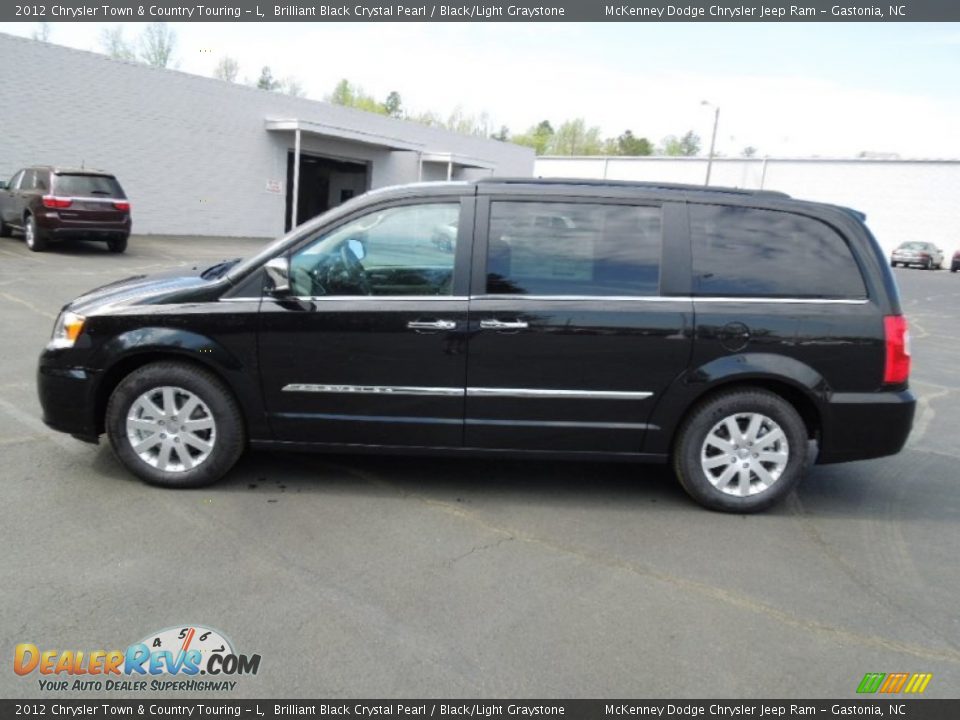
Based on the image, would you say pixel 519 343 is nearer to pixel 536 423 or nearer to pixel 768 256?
pixel 536 423

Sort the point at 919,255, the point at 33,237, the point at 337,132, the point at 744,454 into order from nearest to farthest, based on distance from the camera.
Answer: the point at 744,454, the point at 33,237, the point at 337,132, the point at 919,255

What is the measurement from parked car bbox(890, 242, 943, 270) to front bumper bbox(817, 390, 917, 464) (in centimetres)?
4304

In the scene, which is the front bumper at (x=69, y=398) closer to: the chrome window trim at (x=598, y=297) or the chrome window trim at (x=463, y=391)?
the chrome window trim at (x=463, y=391)

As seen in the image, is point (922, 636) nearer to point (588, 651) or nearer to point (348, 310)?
point (588, 651)

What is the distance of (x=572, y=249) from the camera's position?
4484 millimetres

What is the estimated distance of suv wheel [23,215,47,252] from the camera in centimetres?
1627

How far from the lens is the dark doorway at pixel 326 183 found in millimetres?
32500

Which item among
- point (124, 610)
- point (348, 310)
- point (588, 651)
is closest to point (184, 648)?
point (124, 610)

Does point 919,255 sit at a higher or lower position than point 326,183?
lower

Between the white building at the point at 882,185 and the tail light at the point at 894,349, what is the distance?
4274 cm
